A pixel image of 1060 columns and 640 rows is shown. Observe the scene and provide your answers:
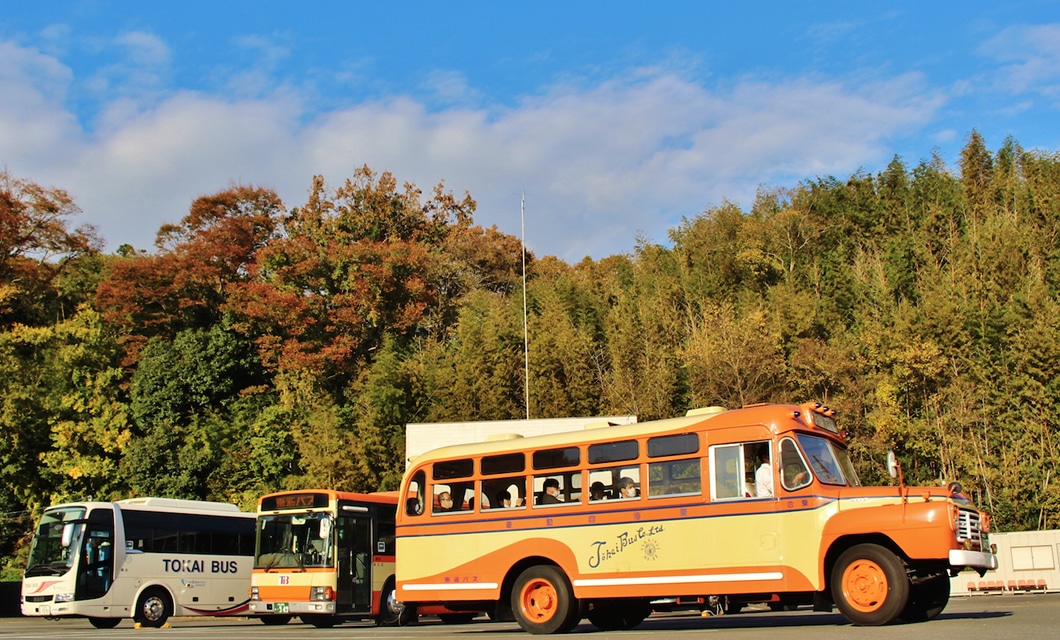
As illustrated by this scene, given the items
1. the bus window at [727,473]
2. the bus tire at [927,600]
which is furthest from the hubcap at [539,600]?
the bus tire at [927,600]

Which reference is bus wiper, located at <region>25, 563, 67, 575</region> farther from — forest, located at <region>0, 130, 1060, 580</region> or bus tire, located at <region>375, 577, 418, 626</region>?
forest, located at <region>0, 130, 1060, 580</region>

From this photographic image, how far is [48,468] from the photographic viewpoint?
38.7 meters

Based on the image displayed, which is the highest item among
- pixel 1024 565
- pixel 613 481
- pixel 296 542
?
pixel 613 481

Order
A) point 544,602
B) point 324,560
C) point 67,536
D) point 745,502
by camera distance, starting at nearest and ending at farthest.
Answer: point 745,502 < point 544,602 < point 324,560 < point 67,536

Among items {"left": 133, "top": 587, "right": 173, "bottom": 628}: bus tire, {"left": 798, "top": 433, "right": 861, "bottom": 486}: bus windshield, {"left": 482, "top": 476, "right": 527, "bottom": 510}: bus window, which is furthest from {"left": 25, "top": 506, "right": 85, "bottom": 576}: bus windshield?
{"left": 798, "top": 433, "right": 861, "bottom": 486}: bus windshield

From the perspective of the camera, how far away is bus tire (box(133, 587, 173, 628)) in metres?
22.2

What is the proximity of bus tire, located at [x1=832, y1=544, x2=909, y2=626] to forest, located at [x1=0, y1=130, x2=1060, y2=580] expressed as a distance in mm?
19076

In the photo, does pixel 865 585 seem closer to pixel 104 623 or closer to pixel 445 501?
pixel 445 501

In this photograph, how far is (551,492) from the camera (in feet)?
44.8

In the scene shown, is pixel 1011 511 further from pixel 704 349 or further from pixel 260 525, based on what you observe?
pixel 260 525

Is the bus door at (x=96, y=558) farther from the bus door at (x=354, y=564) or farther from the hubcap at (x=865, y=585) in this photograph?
the hubcap at (x=865, y=585)

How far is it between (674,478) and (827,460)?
192 centimetres

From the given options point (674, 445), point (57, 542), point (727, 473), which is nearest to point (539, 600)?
point (674, 445)

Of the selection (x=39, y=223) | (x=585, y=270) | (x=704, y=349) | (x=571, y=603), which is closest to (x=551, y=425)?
(x=704, y=349)
